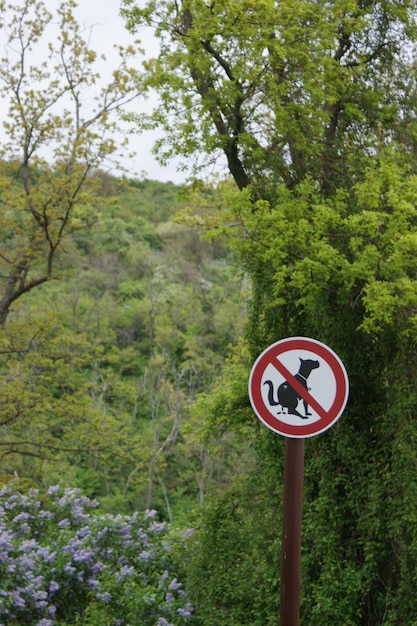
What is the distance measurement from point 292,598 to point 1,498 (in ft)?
22.9

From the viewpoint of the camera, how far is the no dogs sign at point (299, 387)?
175 inches

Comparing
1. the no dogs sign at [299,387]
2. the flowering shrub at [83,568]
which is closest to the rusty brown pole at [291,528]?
the no dogs sign at [299,387]

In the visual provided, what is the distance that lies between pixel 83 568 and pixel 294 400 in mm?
5242

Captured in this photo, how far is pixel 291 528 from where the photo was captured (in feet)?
15.0

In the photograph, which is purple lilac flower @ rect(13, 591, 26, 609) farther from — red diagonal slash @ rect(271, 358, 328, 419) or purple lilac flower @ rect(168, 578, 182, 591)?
red diagonal slash @ rect(271, 358, 328, 419)

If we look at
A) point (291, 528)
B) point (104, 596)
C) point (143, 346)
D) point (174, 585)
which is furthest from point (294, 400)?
point (143, 346)

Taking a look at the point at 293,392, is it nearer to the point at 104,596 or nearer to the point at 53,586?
the point at 104,596

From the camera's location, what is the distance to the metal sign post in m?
4.45

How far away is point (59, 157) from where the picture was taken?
1684 centimetres

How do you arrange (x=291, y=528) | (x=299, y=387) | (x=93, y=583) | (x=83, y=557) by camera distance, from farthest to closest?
(x=83, y=557), (x=93, y=583), (x=291, y=528), (x=299, y=387)

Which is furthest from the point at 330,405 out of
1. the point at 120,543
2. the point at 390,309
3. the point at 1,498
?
the point at 1,498

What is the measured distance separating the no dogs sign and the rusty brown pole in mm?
116

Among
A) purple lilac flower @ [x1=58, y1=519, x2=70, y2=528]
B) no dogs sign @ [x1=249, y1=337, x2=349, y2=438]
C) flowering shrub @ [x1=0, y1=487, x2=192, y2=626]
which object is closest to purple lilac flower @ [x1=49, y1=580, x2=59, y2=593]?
flowering shrub @ [x1=0, y1=487, x2=192, y2=626]

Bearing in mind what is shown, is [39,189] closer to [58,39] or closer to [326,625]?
[58,39]
